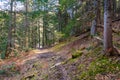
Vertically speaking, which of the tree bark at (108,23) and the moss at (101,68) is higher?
the tree bark at (108,23)

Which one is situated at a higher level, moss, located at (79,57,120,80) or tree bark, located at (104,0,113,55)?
Answer: tree bark, located at (104,0,113,55)

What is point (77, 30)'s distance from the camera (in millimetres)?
22344

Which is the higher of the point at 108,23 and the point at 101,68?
the point at 108,23

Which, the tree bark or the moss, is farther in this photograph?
the tree bark

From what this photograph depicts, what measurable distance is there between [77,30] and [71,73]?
1363 centimetres

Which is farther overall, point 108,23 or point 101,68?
point 108,23

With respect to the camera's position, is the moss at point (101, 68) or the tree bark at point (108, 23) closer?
the moss at point (101, 68)

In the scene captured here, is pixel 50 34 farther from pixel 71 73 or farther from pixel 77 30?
pixel 71 73

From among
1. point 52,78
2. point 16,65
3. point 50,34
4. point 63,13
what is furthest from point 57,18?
point 52,78

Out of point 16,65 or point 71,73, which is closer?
point 71,73

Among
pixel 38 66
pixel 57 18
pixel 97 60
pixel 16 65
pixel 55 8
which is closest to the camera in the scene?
pixel 97 60

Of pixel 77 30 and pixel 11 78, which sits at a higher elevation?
pixel 77 30

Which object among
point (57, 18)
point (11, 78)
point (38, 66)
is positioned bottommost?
point (11, 78)

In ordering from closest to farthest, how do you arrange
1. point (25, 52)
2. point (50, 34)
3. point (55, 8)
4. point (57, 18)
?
point (25, 52) → point (55, 8) → point (57, 18) → point (50, 34)
